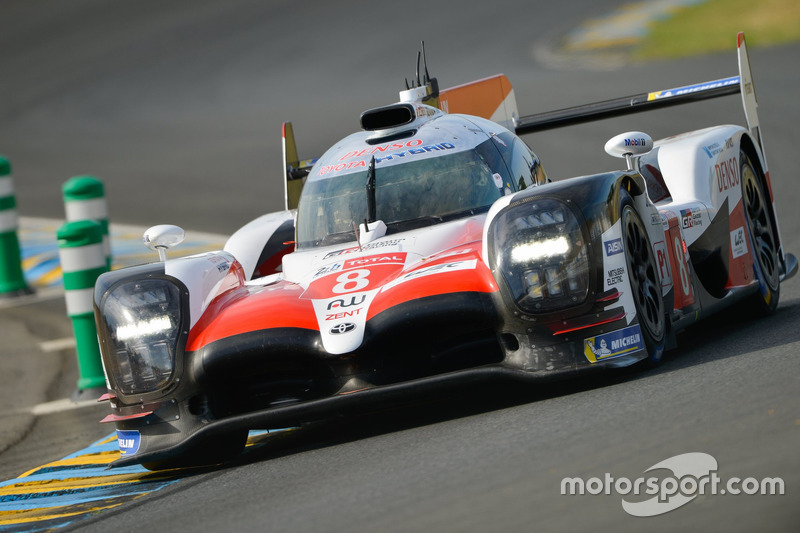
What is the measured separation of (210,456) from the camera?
18.8ft

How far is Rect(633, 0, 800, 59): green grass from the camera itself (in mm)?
21609

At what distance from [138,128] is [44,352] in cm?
1302

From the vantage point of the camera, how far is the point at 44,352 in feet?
30.0

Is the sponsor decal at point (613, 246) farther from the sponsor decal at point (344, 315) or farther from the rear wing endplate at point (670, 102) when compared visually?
the rear wing endplate at point (670, 102)

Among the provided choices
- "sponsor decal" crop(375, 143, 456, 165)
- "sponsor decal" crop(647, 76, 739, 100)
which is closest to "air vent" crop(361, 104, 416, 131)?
"sponsor decal" crop(375, 143, 456, 165)

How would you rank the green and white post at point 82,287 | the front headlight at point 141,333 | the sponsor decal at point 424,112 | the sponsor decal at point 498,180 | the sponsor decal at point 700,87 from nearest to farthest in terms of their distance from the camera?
Answer: the front headlight at point 141,333 < the sponsor decal at point 498,180 < the sponsor decal at point 424,112 < the green and white post at point 82,287 < the sponsor decal at point 700,87

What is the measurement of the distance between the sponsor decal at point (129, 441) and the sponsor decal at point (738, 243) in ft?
10.5

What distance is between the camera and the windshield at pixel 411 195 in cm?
646

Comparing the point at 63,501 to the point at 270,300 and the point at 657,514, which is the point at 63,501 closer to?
the point at 270,300

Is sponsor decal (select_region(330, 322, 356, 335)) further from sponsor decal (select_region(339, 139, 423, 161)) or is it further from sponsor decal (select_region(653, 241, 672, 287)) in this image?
sponsor decal (select_region(339, 139, 423, 161))

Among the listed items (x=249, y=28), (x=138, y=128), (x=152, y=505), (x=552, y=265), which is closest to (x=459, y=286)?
(x=552, y=265)

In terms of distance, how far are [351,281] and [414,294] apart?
0.48 m

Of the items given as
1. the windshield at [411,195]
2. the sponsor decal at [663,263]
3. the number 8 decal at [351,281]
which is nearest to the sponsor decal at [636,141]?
the sponsor decal at [663,263]

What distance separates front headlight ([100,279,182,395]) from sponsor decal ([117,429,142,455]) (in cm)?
18
